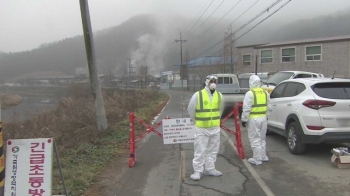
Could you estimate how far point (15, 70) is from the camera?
63.7 metres

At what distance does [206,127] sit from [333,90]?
3024 millimetres

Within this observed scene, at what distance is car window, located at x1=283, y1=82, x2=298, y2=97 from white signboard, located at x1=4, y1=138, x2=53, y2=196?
18.2 ft

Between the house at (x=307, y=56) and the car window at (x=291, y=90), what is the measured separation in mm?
27396

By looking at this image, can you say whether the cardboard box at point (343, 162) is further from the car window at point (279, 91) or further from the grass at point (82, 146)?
the grass at point (82, 146)

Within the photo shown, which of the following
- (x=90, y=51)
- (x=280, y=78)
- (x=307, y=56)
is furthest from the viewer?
(x=307, y=56)

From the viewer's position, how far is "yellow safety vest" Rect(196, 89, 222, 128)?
552 cm

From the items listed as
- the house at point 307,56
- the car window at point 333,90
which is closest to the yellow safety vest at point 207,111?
the car window at point 333,90

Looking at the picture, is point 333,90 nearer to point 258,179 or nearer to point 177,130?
point 258,179

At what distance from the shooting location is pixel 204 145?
552cm

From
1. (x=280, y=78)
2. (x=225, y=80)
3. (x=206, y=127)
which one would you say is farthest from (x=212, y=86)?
(x=225, y=80)

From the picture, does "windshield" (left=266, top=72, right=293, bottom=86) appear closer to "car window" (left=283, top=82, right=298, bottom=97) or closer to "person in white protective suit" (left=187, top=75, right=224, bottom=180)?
"car window" (left=283, top=82, right=298, bottom=97)

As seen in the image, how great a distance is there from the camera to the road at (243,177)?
494 cm

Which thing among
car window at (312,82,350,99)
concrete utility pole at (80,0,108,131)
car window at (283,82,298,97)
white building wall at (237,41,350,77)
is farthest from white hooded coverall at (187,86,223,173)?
white building wall at (237,41,350,77)

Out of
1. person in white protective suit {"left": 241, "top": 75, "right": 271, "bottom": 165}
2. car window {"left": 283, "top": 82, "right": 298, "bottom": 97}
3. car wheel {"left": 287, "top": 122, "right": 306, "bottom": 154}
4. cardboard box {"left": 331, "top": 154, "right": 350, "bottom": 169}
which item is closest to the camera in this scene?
cardboard box {"left": 331, "top": 154, "right": 350, "bottom": 169}
